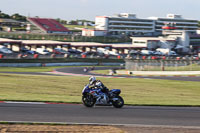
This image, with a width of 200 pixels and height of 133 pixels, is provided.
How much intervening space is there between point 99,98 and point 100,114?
2.05m

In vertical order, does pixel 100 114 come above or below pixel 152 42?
above

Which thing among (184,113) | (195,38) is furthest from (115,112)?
(195,38)

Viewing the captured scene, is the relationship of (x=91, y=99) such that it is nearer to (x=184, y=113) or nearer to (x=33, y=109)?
(x=33, y=109)

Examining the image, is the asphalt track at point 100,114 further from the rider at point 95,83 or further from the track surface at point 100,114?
the rider at point 95,83

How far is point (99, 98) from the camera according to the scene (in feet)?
63.5

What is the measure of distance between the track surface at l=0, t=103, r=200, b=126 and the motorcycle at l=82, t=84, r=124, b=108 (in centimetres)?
29

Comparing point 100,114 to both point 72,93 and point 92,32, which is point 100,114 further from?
point 92,32

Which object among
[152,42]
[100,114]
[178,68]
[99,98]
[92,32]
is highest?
[92,32]

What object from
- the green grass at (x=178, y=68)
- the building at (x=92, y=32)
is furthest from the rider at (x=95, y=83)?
the building at (x=92, y=32)

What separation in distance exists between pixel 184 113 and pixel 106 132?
6.13 meters

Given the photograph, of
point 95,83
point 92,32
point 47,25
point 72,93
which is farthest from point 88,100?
point 47,25

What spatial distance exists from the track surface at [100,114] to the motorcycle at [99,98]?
0.96ft

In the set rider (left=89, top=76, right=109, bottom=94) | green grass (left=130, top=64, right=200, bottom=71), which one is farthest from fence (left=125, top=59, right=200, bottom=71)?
rider (left=89, top=76, right=109, bottom=94)

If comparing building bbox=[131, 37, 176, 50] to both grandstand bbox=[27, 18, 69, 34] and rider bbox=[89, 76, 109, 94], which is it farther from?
rider bbox=[89, 76, 109, 94]
